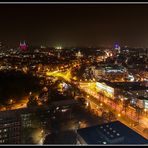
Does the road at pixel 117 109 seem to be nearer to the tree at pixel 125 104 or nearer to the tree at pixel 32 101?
the tree at pixel 125 104

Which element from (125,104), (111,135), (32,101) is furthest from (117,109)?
(111,135)

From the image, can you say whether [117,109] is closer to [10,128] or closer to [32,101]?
[32,101]

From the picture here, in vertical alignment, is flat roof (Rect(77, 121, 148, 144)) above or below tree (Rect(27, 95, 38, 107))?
above

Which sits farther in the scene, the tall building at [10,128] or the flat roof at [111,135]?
the tall building at [10,128]

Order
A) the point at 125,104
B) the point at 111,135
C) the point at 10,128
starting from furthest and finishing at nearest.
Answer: the point at 125,104 < the point at 10,128 < the point at 111,135

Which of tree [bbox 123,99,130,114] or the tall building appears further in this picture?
tree [bbox 123,99,130,114]

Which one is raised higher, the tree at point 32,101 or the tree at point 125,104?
the tree at point 32,101

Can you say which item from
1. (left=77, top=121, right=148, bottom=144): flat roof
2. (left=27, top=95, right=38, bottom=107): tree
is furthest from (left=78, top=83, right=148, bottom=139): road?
(left=27, top=95, right=38, bottom=107): tree

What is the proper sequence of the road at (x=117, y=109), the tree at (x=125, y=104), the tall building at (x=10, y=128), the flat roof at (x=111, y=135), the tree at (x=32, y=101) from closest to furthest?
the flat roof at (x=111, y=135) < the tall building at (x=10, y=128) < the road at (x=117, y=109) < the tree at (x=32, y=101) < the tree at (x=125, y=104)

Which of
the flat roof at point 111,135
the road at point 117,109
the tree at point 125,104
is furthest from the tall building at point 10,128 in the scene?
the tree at point 125,104

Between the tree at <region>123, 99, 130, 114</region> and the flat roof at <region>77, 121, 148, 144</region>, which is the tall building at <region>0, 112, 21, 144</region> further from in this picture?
the tree at <region>123, 99, 130, 114</region>
